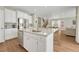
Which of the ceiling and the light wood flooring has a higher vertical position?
the ceiling

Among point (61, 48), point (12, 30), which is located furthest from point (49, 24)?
point (12, 30)

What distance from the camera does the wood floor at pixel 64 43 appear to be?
72.6 inches

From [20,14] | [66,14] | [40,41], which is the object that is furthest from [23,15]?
[66,14]

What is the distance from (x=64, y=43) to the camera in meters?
1.89

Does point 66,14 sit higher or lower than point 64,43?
higher

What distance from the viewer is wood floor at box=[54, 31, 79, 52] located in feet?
6.05

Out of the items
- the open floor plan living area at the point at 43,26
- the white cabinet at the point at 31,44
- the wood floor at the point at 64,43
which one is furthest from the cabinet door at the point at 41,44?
the wood floor at the point at 64,43

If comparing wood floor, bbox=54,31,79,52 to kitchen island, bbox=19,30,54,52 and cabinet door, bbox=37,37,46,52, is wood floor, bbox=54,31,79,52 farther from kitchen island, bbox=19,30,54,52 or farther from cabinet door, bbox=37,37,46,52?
cabinet door, bbox=37,37,46,52

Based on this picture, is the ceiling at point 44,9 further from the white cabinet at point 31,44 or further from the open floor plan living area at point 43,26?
the white cabinet at point 31,44

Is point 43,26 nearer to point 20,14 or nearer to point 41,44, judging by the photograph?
point 41,44

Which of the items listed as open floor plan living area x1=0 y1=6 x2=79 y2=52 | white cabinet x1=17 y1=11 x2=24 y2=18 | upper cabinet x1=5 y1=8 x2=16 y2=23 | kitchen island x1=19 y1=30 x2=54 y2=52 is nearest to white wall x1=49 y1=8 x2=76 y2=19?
open floor plan living area x1=0 y1=6 x2=79 y2=52

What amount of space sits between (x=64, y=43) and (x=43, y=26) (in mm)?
570
